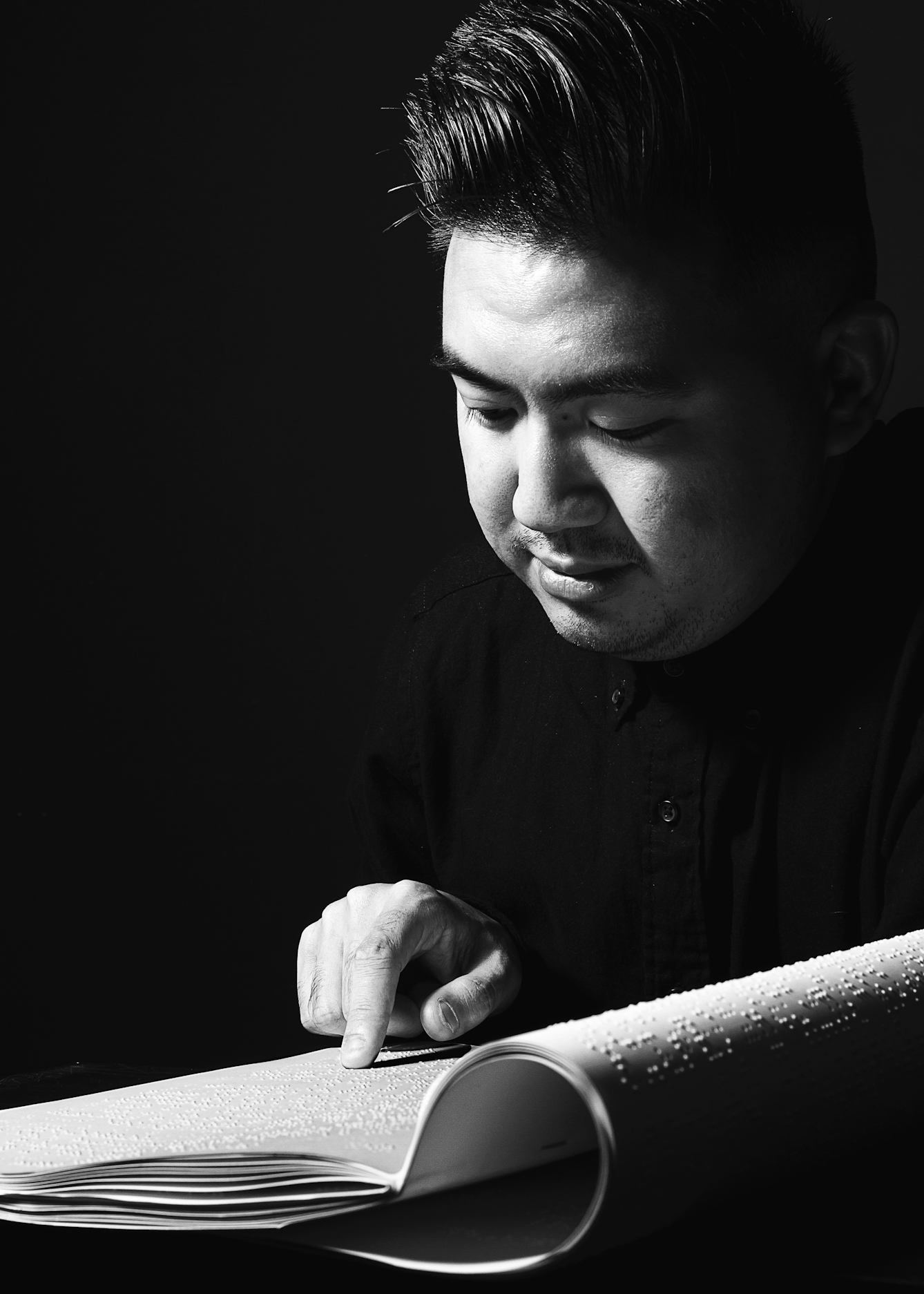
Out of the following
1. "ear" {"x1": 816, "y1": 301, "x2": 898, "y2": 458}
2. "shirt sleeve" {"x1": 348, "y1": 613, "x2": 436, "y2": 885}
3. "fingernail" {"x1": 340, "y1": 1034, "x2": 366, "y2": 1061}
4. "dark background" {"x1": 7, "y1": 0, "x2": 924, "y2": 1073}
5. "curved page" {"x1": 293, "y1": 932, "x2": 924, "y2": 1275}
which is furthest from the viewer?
"dark background" {"x1": 7, "y1": 0, "x2": 924, "y2": 1073}

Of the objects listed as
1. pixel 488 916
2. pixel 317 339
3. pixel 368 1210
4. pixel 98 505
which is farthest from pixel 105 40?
Answer: pixel 368 1210

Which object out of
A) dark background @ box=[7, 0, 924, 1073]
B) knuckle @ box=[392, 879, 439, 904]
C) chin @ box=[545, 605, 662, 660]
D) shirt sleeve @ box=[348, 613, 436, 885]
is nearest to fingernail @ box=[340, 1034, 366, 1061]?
knuckle @ box=[392, 879, 439, 904]

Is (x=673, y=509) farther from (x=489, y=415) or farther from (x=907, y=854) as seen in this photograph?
(x=907, y=854)

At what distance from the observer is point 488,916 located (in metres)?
0.94

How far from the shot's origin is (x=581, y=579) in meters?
0.79

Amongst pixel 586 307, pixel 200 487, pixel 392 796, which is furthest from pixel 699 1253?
pixel 200 487

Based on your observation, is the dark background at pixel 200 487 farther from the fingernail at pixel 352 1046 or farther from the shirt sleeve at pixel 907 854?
the fingernail at pixel 352 1046

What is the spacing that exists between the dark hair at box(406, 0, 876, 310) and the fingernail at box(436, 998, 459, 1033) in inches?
14.8

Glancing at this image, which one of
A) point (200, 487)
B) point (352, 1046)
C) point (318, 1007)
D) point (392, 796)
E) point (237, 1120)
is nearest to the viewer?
point (237, 1120)

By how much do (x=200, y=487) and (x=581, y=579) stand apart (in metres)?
0.91

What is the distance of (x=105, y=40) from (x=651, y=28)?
38.8 inches

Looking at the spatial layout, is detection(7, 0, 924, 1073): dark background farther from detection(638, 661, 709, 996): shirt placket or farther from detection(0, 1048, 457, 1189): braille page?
detection(0, 1048, 457, 1189): braille page

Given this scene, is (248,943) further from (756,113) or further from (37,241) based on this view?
(756,113)

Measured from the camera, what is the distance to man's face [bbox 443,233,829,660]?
72cm
